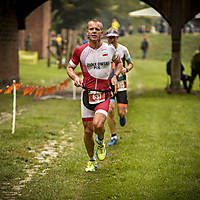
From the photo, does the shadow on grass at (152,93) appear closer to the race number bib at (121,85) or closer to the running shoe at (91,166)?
the race number bib at (121,85)

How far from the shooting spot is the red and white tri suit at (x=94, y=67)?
7.33 m

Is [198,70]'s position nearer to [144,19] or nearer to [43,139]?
[43,139]

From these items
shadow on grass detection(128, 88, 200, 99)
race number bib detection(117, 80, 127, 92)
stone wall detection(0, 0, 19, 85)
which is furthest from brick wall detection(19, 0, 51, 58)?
race number bib detection(117, 80, 127, 92)

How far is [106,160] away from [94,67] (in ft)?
6.49

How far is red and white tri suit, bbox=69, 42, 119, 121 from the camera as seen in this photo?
289 inches

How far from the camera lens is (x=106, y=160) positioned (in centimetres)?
864

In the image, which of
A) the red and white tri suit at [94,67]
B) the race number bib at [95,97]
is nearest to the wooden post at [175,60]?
the red and white tri suit at [94,67]

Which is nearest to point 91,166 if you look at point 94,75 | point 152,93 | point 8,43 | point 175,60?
point 94,75

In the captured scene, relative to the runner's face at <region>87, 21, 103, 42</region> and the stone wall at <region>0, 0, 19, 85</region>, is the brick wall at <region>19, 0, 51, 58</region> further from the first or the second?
the runner's face at <region>87, 21, 103, 42</region>

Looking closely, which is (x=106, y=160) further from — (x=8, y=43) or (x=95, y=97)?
(x=8, y=43)

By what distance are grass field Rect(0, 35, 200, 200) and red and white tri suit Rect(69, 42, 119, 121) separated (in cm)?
101

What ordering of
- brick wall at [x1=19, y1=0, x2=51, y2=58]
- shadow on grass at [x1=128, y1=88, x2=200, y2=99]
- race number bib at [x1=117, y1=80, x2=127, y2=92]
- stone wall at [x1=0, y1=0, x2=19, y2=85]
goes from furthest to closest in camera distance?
brick wall at [x1=19, y1=0, x2=51, y2=58], stone wall at [x1=0, y1=0, x2=19, y2=85], shadow on grass at [x1=128, y1=88, x2=200, y2=99], race number bib at [x1=117, y1=80, x2=127, y2=92]

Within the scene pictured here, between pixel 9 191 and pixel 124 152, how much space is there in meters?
2.94

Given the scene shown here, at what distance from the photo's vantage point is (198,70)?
1970 cm
